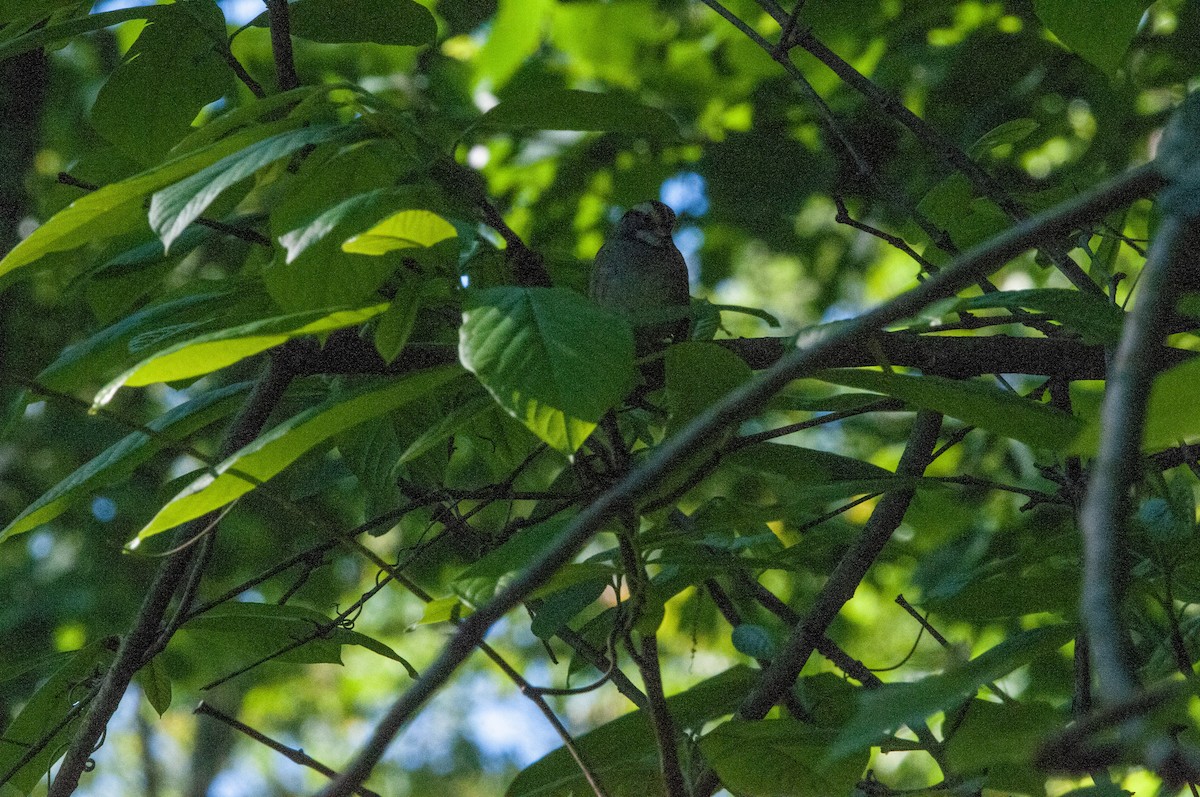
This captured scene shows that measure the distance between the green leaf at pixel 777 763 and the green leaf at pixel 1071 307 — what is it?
523 mm

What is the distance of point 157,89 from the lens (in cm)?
170

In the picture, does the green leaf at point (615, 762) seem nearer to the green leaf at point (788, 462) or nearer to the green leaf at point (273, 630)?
the green leaf at point (273, 630)

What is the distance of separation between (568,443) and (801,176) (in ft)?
10.6

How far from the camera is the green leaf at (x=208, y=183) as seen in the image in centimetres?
112

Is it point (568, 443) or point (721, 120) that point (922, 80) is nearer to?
point (721, 120)

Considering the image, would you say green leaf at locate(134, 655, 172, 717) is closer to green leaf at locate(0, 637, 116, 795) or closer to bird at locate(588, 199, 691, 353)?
green leaf at locate(0, 637, 116, 795)

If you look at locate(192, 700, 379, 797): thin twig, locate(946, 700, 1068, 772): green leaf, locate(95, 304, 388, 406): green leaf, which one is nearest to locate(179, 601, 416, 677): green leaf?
locate(192, 700, 379, 797): thin twig

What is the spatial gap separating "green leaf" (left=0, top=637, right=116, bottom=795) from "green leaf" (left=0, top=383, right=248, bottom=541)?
35cm

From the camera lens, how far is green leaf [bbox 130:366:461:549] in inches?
43.0

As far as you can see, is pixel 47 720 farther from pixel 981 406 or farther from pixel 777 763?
pixel 981 406

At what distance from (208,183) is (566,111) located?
427mm

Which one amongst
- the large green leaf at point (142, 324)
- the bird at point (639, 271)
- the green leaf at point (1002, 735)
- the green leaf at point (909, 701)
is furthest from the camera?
the bird at point (639, 271)

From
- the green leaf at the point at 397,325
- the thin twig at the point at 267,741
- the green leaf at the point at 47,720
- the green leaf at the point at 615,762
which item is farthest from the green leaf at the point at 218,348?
the green leaf at the point at 47,720

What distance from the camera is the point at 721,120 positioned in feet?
14.0
